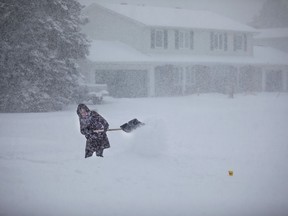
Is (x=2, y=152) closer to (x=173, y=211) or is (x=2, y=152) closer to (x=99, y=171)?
(x=99, y=171)

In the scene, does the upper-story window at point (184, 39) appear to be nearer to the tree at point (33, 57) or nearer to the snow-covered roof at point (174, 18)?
the snow-covered roof at point (174, 18)

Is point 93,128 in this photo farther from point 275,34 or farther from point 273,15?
point 273,15

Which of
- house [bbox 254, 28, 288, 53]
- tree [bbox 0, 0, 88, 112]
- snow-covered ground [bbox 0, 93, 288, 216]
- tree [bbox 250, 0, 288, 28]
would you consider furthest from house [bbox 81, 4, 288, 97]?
tree [bbox 250, 0, 288, 28]

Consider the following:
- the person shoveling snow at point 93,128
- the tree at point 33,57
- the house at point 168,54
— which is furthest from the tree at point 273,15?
the person shoveling snow at point 93,128

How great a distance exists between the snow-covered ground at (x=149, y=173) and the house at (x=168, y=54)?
1549cm

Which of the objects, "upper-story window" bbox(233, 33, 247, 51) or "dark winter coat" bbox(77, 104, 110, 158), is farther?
"upper-story window" bbox(233, 33, 247, 51)

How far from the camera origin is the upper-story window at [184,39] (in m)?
31.8

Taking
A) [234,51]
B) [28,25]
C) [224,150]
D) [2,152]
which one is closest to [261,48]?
[234,51]

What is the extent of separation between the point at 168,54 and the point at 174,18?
12.7 ft

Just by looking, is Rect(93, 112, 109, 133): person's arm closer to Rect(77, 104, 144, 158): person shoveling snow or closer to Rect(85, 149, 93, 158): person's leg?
Rect(77, 104, 144, 158): person shoveling snow

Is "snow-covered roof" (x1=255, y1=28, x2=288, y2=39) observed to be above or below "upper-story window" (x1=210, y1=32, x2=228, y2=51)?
above

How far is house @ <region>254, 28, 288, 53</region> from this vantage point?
151ft

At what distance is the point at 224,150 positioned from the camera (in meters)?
10.6

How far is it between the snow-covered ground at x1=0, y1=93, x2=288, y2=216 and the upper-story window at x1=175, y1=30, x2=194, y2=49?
19.0 meters
